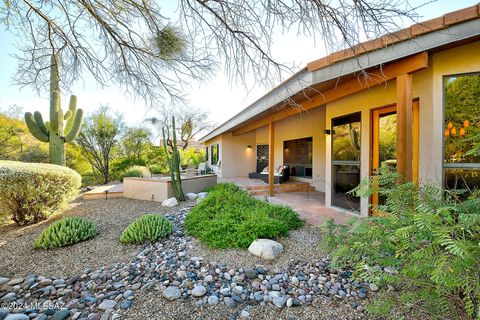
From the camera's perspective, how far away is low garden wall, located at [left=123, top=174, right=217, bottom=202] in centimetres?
725

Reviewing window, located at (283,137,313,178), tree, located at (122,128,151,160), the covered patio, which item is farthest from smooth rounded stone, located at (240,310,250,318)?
tree, located at (122,128,151,160)

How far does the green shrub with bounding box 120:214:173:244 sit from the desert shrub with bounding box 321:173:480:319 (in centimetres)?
324

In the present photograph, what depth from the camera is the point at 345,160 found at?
5414 millimetres

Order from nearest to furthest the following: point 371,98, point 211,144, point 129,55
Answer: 1. point 129,55
2. point 371,98
3. point 211,144

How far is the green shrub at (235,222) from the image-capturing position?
3824mm

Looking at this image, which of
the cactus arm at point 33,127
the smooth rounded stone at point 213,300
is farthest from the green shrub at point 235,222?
the cactus arm at point 33,127

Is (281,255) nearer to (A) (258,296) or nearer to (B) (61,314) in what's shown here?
(A) (258,296)

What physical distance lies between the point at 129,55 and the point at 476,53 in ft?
17.8

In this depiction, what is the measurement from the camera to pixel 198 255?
354 centimetres

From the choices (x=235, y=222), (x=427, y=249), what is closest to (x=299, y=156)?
(x=235, y=222)

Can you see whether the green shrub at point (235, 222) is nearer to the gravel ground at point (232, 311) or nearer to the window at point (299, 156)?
the gravel ground at point (232, 311)

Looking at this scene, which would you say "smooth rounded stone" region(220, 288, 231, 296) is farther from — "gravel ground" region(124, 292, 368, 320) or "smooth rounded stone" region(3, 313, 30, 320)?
"smooth rounded stone" region(3, 313, 30, 320)

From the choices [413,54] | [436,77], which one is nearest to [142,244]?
[413,54]

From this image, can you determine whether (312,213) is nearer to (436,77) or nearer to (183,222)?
(183,222)
